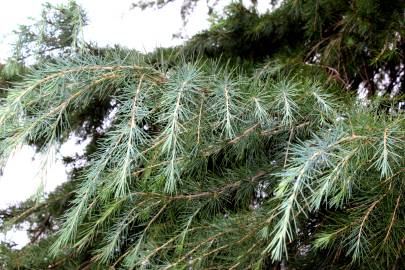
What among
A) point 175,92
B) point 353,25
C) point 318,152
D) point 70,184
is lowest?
point 70,184

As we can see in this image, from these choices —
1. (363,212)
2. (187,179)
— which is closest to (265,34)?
(187,179)

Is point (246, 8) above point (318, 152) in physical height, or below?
above

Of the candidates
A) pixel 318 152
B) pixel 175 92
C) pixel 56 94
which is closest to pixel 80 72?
pixel 56 94

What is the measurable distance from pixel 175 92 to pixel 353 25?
994mm

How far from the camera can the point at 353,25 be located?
1.70 metres

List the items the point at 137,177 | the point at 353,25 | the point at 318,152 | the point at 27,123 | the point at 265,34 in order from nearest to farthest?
the point at 318,152 → the point at 27,123 → the point at 137,177 → the point at 353,25 → the point at 265,34

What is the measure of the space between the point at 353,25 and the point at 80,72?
1.07m

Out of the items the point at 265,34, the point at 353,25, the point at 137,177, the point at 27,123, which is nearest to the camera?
the point at 27,123

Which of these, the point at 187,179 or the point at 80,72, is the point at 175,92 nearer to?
the point at 80,72

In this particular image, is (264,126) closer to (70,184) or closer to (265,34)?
(265,34)

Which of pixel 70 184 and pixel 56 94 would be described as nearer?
pixel 56 94

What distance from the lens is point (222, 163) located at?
1281mm

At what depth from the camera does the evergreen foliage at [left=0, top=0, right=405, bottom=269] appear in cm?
89

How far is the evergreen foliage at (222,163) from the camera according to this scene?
2.92 ft
